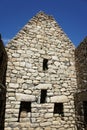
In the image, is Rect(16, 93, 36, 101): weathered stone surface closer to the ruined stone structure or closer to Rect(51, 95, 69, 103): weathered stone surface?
the ruined stone structure

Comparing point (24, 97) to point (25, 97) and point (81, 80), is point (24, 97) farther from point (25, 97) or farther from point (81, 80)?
point (81, 80)

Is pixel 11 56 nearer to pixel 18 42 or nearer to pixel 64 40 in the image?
pixel 18 42

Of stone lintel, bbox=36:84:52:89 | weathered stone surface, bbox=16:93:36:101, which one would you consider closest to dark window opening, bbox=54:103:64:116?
stone lintel, bbox=36:84:52:89

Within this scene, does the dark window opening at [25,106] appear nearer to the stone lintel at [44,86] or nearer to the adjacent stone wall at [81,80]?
the stone lintel at [44,86]

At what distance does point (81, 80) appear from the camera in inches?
276

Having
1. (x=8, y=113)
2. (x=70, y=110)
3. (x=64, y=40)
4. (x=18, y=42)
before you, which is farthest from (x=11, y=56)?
(x=70, y=110)

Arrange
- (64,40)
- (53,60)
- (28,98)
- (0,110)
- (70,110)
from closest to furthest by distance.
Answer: (0,110), (28,98), (70,110), (53,60), (64,40)

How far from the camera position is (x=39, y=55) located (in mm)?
7211

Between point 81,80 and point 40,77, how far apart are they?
1798mm

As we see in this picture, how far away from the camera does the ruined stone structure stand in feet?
20.7

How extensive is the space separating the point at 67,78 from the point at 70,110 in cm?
141

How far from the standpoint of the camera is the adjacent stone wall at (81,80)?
645 cm

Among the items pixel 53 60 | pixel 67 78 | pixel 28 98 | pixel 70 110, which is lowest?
pixel 70 110

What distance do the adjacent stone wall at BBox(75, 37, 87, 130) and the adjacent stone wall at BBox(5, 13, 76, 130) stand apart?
29 centimetres
